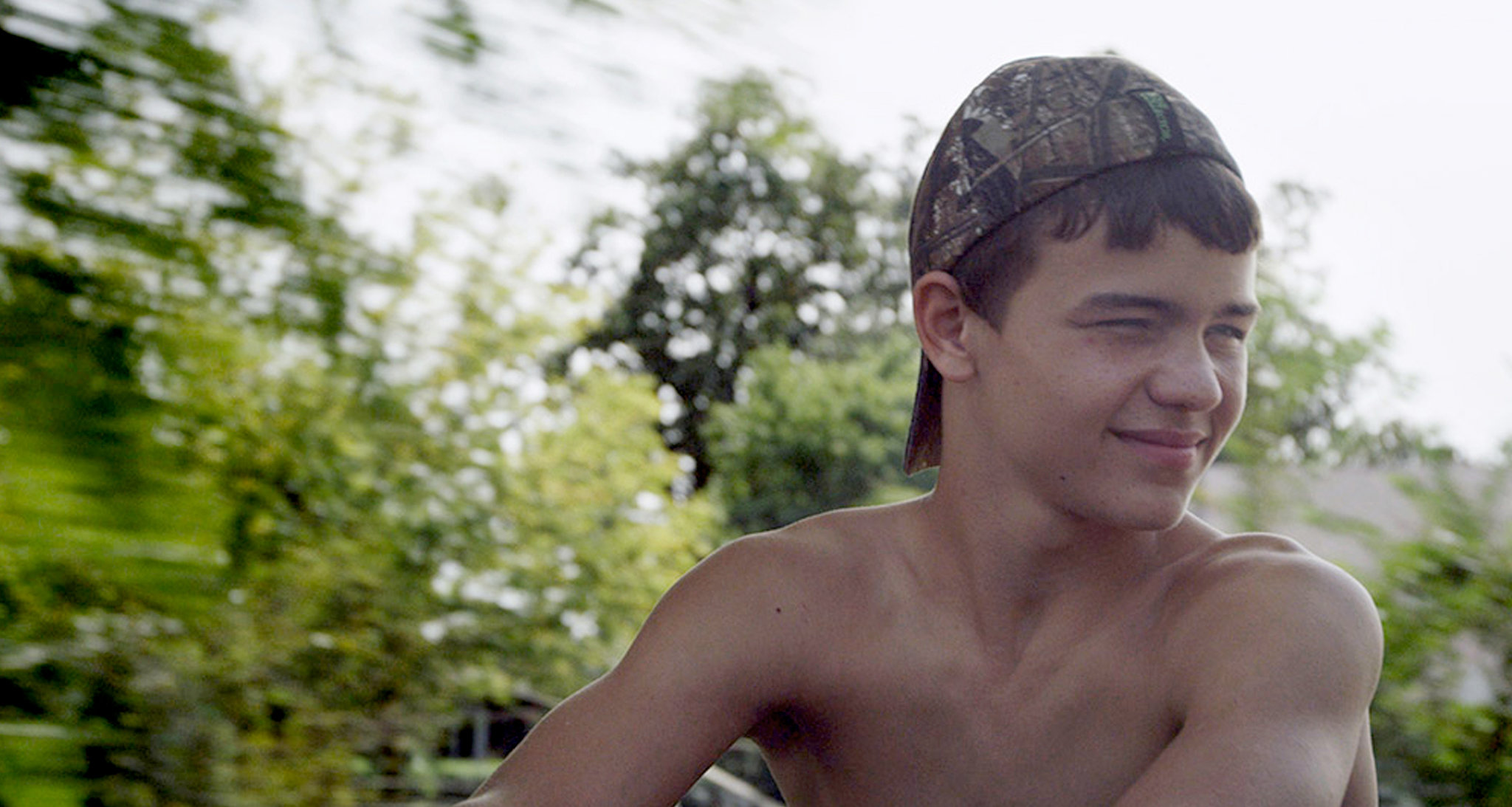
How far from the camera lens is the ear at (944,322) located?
142 cm

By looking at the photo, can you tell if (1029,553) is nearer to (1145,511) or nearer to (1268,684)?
(1145,511)

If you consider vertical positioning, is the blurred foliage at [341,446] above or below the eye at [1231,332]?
below

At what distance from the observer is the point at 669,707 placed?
4.58 ft

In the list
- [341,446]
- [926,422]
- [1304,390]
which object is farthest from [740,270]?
[926,422]

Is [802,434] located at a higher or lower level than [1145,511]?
lower

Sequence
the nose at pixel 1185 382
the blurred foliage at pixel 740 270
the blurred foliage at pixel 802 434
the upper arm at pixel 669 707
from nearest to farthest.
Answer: the nose at pixel 1185 382 → the upper arm at pixel 669 707 → the blurred foliage at pixel 740 270 → the blurred foliage at pixel 802 434

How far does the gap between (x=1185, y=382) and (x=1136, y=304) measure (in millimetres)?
75

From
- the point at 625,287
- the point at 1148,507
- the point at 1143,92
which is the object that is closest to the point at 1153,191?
the point at 1143,92

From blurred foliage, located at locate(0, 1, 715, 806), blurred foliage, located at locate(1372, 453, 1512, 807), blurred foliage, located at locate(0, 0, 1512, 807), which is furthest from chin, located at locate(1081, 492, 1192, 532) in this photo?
blurred foliage, located at locate(1372, 453, 1512, 807)

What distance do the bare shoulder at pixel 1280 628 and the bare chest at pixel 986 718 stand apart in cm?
6

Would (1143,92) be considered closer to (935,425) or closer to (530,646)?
(935,425)

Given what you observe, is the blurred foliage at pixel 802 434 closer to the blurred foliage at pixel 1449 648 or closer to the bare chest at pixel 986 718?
the blurred foliage at pixel 1449 648

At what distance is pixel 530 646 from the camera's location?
4641 mm

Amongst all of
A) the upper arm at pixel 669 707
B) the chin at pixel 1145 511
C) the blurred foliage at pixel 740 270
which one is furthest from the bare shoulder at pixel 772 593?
the blurred foliage at pixel 740 270
